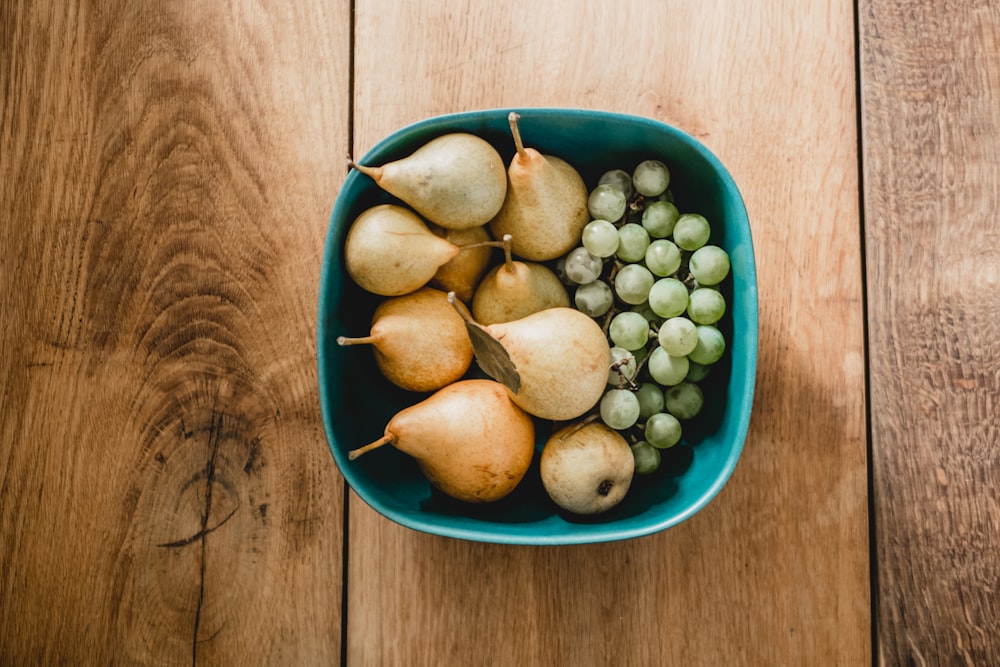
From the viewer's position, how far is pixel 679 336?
553 millimetres

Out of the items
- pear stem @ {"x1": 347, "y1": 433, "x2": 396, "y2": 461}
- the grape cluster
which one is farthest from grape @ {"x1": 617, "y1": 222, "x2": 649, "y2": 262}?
pear stem @ {"x1": 347, "y1": 433, "x2": 396, "y2": 461}

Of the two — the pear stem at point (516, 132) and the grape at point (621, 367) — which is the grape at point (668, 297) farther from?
the pear stem at point (516, 132)

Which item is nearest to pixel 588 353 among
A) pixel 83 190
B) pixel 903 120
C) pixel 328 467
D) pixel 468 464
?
pixel 468 464

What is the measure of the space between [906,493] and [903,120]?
34 centimetres

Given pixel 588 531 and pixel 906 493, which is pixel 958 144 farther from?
pixel 588 531

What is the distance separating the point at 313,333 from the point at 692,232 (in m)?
0.35

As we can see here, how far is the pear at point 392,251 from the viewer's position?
0.57 meters

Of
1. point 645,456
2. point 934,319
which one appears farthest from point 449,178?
point 934,319

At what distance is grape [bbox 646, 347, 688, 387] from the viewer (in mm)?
571

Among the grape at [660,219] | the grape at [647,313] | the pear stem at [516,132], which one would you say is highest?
the pear stem at [516,132]

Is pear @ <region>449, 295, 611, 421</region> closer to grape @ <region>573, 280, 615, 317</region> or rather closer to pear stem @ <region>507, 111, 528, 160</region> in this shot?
grape @ <region>573, 280, 615, 317</region>

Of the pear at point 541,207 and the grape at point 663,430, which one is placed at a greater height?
the pear at point 541,207

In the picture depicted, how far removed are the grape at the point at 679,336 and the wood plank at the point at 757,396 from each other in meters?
0.14

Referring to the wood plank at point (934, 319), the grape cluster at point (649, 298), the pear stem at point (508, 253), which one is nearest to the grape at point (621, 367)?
the grape cluster at point (649, 298)
